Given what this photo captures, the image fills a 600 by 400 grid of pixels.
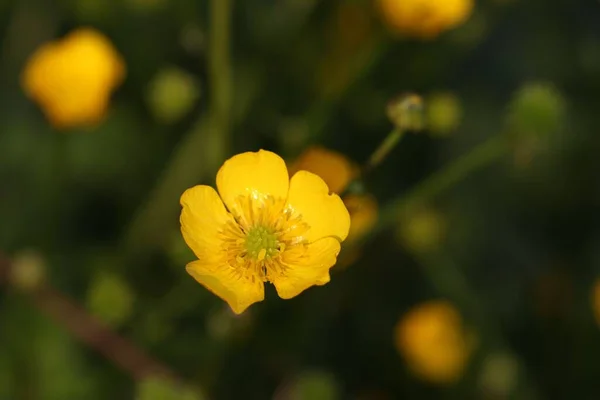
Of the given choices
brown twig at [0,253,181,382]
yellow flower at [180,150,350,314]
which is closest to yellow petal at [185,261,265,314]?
yellow flower at [180,150,350,314]

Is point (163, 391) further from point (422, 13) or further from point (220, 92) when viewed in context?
point (422, 13)

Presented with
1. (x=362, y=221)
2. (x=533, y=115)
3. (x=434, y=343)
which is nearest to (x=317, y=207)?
(x=362, y=221)

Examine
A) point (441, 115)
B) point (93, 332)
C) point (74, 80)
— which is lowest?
point (93, 332)

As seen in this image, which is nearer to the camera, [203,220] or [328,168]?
[203,220]

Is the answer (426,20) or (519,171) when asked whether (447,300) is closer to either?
(519,171)

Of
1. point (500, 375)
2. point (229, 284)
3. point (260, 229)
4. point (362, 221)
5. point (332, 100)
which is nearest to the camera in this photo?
point (229, 284)

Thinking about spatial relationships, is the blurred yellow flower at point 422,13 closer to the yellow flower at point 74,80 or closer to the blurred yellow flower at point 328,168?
the blurred yellow flower at point 328,168

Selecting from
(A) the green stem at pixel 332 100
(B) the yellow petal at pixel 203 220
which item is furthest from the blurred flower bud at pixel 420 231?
(B) the yellow petal at pixel 203 220

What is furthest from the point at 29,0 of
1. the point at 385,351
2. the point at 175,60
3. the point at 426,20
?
the point at 385,351
